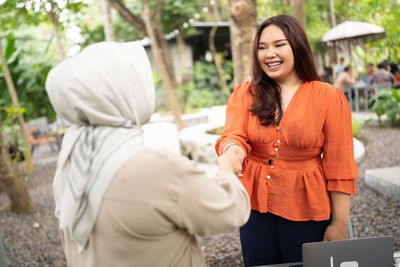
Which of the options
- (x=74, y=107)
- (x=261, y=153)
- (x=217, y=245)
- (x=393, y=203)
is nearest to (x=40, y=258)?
(x=217, y=245)

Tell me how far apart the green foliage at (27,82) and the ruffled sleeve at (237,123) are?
7869mm

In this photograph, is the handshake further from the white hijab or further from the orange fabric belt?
the white hijab

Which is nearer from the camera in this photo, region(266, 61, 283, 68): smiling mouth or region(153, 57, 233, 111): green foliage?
region(266, 61, 283, 68): smiling mouth

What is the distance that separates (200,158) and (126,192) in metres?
5.55

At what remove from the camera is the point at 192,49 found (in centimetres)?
1625

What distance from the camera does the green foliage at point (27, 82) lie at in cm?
851

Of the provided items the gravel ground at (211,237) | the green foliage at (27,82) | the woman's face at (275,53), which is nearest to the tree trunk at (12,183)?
the gravel ground at (211,237)

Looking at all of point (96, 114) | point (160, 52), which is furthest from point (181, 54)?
point (96, 114)

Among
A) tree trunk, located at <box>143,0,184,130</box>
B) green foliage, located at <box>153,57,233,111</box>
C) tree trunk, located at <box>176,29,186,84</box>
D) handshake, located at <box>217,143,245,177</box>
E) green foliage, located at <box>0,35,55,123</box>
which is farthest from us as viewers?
tree trunk, located at <box>176,29,186,84</box>

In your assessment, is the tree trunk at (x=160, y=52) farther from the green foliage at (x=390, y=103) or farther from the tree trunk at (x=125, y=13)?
the green foliage at (x=390, y=103)

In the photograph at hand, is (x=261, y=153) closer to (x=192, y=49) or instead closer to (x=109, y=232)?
(x=109, y=232)

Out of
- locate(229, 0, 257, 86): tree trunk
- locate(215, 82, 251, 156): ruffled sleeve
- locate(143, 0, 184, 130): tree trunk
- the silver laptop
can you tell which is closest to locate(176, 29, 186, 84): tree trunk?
locate(143, 0, 184, 130): tree trunk

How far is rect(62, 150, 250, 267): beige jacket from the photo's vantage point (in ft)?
3.18

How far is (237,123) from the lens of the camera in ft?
5.95
